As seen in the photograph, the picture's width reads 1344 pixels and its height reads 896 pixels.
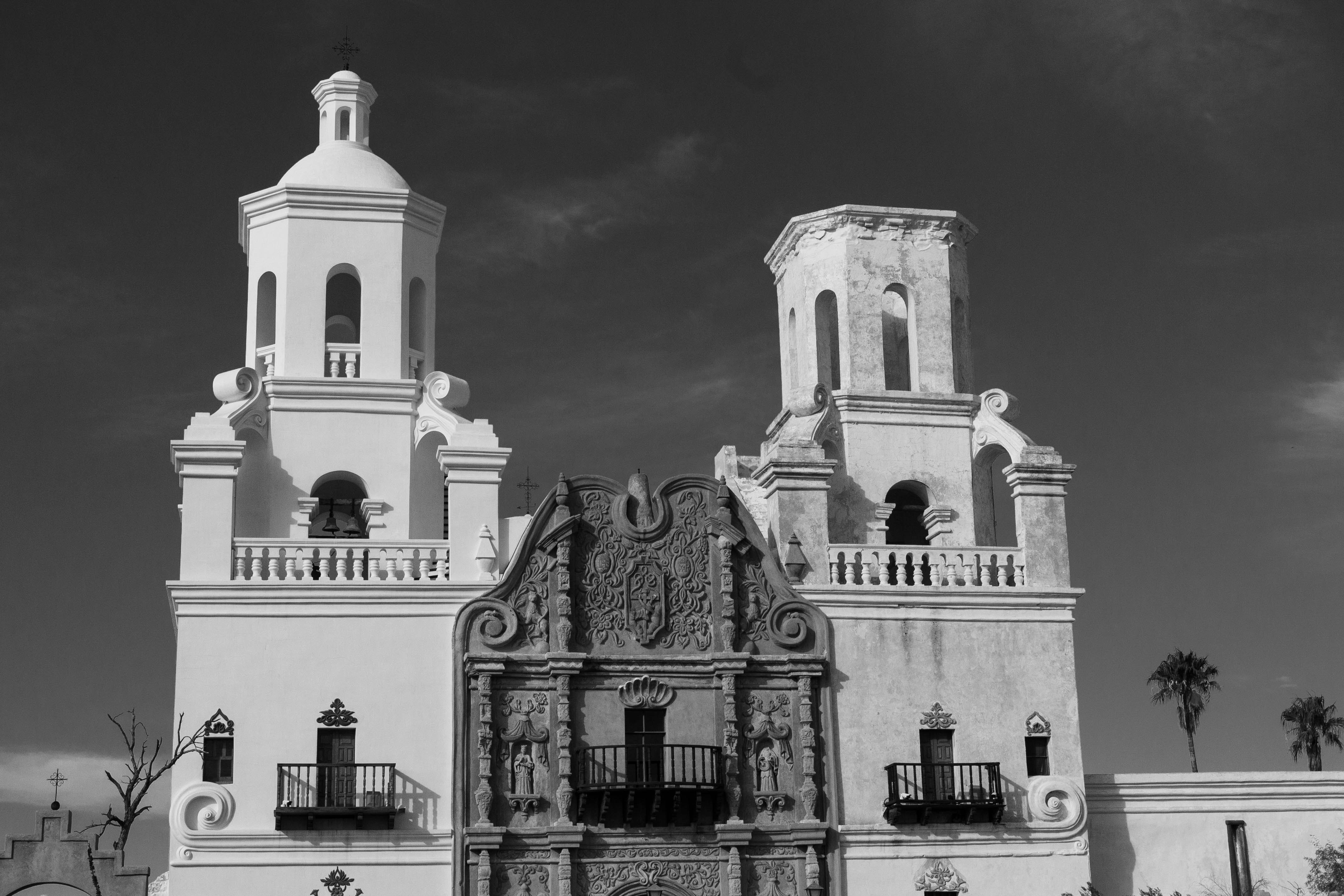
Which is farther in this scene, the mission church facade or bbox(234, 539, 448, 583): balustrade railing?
bbox(234, 539, 448, 583): balustrade railing

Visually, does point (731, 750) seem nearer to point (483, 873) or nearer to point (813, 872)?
point (813, 872)

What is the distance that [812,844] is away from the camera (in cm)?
3647

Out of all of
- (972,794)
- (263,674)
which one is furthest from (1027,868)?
(263,674)

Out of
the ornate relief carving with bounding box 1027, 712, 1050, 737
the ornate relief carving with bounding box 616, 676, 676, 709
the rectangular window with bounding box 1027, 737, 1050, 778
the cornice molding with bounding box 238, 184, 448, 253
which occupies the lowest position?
the rectangular window with bounding box 1027, 737, 1050, 778

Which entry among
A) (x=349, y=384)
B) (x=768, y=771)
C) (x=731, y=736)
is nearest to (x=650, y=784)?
(x=731, y=736)

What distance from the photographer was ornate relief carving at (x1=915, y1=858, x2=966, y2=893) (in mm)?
36844

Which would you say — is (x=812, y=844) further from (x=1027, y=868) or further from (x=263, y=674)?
(x=263, y=674)

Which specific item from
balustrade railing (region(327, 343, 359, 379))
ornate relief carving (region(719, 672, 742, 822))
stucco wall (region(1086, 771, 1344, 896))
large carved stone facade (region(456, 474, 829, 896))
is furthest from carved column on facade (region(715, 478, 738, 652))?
balustrade railing (region(327, 343, 359, 379))

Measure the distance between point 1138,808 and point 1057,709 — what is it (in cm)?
250

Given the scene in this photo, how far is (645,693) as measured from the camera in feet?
121

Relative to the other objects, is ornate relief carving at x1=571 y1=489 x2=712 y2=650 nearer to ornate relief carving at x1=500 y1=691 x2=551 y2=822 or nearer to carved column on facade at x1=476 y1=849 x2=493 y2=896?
ornate relief carving at x1=500 y1=691 x2=551 y2=822

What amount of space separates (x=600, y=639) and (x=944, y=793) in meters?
6.77

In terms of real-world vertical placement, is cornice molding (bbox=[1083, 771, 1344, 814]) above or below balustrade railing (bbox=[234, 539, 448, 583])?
below

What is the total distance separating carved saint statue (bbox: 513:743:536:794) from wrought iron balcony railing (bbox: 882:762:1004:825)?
6.37 m
